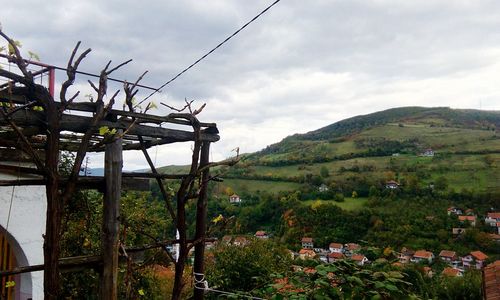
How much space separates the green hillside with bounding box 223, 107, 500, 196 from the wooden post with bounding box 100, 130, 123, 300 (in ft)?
135

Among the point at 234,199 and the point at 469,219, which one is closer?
the point at 469,219

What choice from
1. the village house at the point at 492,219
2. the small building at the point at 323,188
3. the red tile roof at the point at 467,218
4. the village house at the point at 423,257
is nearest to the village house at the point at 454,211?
the red tile roof at the point at 467,218

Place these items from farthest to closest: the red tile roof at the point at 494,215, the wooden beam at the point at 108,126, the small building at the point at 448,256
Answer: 1. the red tile roof at the point at 494,215
2. the small building at the point at 448,256
3. the wooden beam at the point at 108,126

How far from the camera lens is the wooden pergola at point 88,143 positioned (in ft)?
7.41

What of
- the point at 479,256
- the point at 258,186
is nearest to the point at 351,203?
the point at 258,186

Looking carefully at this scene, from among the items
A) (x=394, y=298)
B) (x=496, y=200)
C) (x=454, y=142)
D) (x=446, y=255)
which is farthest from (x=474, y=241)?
(x=394, y=298)

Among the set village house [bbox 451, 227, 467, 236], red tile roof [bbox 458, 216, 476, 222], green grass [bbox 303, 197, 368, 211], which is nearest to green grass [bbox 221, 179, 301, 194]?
green grass [bbox 303, 197, 368, 211]

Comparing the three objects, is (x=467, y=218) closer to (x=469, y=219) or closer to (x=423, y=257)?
(x=469, y=219)

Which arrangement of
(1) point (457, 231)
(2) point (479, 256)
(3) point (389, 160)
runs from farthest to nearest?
(3) point (389, 160) < (1) point (457, 231) < (2) point (479, 256)

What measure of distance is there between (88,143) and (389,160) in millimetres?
72599

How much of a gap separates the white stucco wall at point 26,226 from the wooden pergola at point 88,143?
1247 millimetres

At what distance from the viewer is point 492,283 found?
8883mm

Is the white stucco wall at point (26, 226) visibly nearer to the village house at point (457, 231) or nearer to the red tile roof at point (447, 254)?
the red tile roof at point (447, 254)

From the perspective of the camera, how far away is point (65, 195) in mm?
2332
